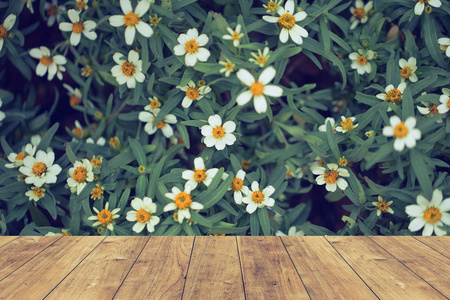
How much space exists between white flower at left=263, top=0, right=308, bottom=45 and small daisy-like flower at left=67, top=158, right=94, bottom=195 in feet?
2.38

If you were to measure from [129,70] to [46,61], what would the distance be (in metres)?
0.38

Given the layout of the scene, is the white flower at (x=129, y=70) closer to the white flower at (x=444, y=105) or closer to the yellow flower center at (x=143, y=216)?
the yellow flower center at (x=143, y=216)

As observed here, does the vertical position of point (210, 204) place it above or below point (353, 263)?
above

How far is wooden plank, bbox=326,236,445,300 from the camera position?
948mm

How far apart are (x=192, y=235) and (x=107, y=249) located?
25cm

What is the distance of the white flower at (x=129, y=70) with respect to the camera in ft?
4.47

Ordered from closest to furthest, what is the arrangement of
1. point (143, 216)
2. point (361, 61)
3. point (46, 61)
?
point (143, 216) → point (361, 61) → point (46, 61)

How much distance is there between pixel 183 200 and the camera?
125 centimetres

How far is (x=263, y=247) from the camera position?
1210mm

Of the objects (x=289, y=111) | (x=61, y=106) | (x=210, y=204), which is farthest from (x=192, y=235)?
(x=61, y=106)

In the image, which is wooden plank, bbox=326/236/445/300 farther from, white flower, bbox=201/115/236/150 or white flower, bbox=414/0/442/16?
white flower, bbox=414/0/442/16

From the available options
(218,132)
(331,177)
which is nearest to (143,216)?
(218,132)

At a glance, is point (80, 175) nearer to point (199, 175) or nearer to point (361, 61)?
point (199, 175)

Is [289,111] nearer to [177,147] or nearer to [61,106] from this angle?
[177,147]
